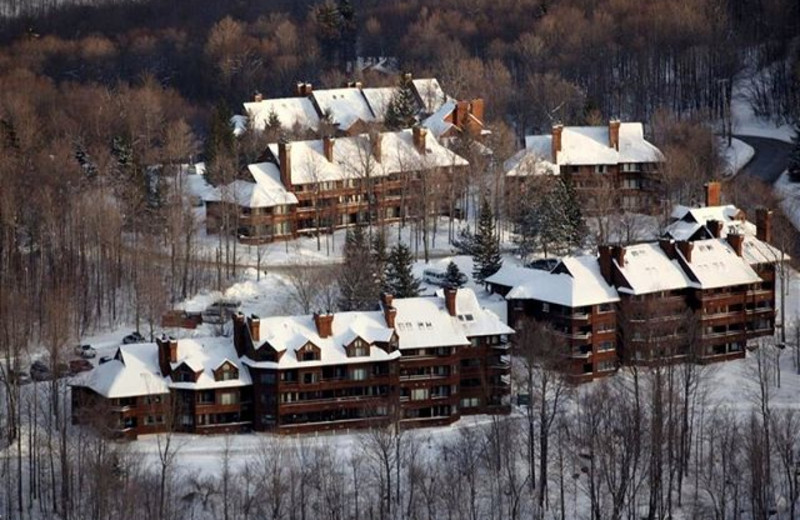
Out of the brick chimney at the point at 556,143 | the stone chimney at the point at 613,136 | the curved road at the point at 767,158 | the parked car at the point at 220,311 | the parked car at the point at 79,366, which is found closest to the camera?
the parked car at the point at 79,366

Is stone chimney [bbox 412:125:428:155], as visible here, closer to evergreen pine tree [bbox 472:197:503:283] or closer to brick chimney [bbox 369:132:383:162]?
brick chimney [bbox 369:132:383:162]

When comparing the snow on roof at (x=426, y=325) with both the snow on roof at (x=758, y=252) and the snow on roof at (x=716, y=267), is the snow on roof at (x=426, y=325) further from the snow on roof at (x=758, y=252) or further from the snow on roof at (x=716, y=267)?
the snow on roof at (x=758, y=252)

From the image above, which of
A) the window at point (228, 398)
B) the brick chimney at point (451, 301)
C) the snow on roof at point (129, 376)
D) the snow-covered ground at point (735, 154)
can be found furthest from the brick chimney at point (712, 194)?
the snow on roof at point (129, 376)

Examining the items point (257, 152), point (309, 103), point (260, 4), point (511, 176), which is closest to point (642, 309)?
point (511, 176)

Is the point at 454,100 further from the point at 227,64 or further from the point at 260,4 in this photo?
the point at 260,4

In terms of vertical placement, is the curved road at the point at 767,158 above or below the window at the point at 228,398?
above

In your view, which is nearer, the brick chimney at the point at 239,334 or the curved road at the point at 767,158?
the brick chimney at the point at 239,334

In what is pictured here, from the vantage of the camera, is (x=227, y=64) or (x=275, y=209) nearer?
(x=275, y=209)
